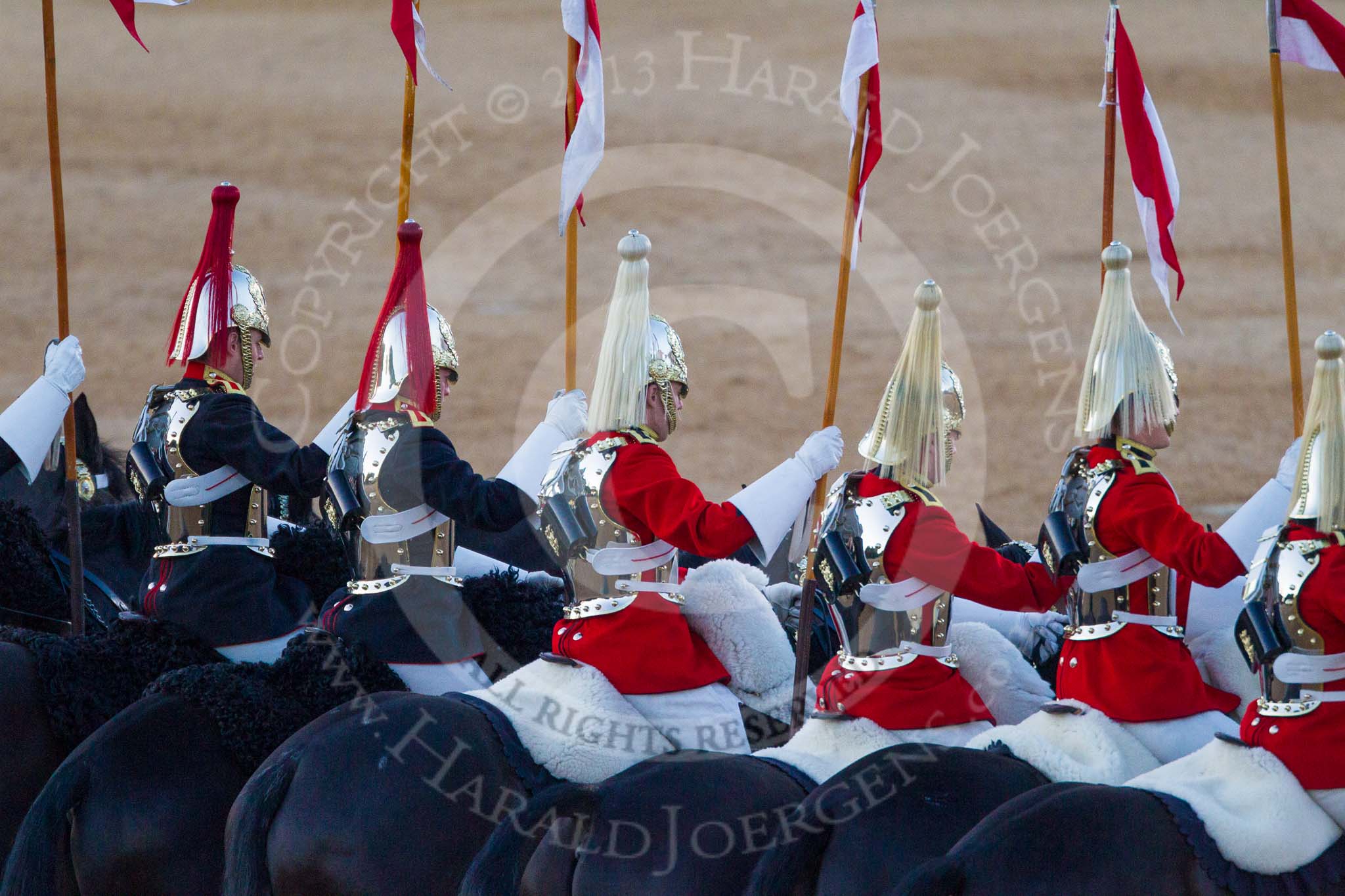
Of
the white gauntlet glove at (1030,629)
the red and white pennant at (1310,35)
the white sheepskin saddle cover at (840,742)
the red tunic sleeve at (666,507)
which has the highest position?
the red and white pennant at (1310,35)

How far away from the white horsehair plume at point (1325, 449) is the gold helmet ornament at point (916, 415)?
67cm

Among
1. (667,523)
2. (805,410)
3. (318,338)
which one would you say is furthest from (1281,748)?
(318,338)

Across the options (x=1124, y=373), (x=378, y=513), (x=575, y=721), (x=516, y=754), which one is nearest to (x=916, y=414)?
(x=1124, y=373)

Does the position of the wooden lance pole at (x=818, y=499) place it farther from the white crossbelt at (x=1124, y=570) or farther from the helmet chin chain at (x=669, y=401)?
the white crossbelt at (x=1124, y=570)

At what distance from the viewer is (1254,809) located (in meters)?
2.62

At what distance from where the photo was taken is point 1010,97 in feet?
35.3

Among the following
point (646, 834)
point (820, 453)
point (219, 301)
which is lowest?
point (646, 834)

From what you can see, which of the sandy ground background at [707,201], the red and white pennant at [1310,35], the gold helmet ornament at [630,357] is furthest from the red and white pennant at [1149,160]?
the sandy ground background at [707,201]

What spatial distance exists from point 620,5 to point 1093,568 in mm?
8861

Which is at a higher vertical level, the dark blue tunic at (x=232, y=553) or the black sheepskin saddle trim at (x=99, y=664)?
the dark blue tunic at (x=232, y=553)

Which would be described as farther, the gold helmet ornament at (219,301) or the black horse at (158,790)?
the gold helmet ornament at (219,301)

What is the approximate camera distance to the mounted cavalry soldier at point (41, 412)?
3988 millimetres

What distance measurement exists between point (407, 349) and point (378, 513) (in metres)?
0.37

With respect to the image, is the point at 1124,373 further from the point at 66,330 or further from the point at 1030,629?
the point at 66,330
